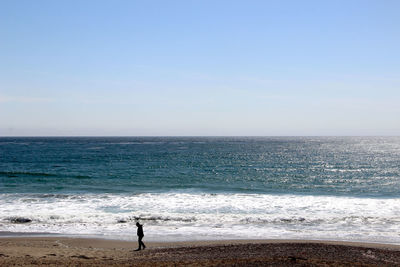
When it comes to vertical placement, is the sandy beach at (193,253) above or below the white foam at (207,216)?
above

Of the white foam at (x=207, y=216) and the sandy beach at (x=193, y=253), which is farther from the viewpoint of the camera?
the white foam at (x=207, y=216)

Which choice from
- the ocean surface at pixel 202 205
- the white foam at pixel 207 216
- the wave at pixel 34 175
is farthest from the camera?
the wave at pixel 34 175

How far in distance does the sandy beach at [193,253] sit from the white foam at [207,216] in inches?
73.3

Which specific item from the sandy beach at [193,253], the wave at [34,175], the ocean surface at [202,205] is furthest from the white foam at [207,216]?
the wave at [34,175]

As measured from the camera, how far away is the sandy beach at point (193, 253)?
14.3 metres

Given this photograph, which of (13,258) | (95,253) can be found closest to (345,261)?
(95,253)

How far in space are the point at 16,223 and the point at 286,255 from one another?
18.0 metres

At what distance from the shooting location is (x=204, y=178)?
4712 centimetres

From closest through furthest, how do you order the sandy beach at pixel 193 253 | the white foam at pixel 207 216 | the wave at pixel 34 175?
the sandy beach at pixel 193 253, the white foam at pixel 207 216, the wave at pixel 34 175

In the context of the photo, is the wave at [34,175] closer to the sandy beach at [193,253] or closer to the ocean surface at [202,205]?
the ocean surface at [202,205]

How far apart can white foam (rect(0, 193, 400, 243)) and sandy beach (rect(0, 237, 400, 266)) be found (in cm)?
186

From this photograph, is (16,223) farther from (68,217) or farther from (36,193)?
(36,193)

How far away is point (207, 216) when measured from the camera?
84.0ft

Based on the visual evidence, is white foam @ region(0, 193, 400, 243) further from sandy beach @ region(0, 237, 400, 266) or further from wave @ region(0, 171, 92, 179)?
wave @ region(0, 171, 92, 179)
